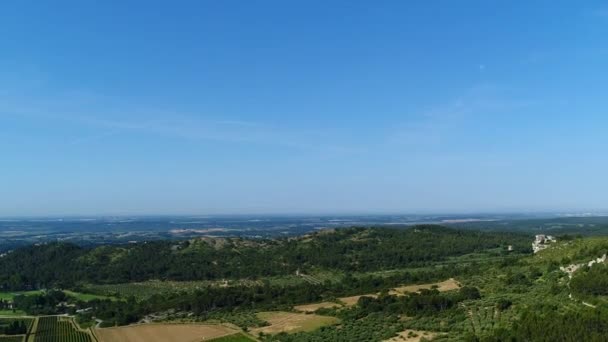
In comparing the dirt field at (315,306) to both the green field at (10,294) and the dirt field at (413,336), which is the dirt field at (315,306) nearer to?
the dirt field at (413,336)

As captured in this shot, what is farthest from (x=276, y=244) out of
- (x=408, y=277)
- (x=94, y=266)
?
(x=408, y=277)

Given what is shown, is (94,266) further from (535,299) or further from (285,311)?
(535,299)

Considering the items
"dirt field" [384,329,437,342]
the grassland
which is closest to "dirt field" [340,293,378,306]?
the grassland

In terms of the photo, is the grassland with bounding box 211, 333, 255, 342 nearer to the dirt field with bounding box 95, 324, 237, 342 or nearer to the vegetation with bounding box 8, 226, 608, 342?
the vegetation with bounding box 8, 226, 608, 342

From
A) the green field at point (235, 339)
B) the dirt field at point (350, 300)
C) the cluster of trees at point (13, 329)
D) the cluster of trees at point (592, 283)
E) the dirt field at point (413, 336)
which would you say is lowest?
the cluster of trees at point (13, 329)

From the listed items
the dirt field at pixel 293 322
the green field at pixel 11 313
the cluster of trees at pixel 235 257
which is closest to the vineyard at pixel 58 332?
the green field at pixel 11 313
